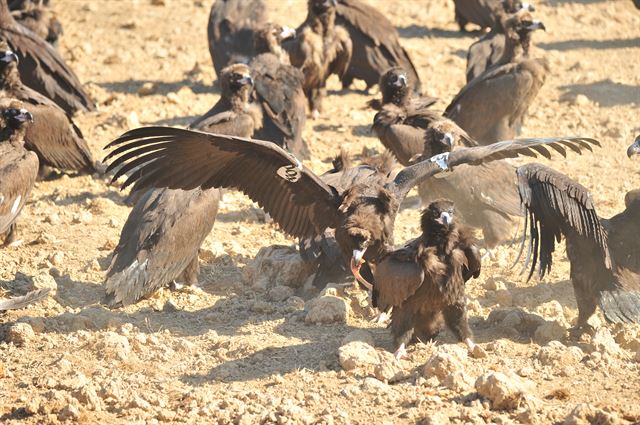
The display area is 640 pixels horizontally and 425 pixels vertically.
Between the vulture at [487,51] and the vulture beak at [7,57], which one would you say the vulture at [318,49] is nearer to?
the vulture at [487,51]

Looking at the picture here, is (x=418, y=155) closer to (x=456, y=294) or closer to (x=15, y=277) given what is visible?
(x=456, y=294)

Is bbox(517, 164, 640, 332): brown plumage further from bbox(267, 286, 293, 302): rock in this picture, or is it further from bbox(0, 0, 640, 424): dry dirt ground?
bbox(267, 286, 293, 302): rock

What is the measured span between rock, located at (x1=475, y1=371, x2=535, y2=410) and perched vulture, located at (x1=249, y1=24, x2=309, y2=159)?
524 cm

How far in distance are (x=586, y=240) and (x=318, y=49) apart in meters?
6.22

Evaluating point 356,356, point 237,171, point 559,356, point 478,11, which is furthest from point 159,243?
point 478,11

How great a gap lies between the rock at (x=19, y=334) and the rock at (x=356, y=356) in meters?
2.26

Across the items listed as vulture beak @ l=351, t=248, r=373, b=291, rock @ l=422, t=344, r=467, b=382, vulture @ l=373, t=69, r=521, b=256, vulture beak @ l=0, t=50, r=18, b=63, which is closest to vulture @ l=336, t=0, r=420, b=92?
vulture @ l=373, t=69, r=521, b=256

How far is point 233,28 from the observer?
Answer: 14.7 metres

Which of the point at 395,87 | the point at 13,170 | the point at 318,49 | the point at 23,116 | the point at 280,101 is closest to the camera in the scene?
the point at 13,170

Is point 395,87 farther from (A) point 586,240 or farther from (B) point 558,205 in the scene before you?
(B) point 558,205

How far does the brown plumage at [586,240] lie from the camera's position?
7941 millimetres

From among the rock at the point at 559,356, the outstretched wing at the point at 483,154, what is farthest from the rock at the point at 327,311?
the rock at the point at 559,356

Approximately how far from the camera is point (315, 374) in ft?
25.6

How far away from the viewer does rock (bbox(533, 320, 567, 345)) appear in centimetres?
826
